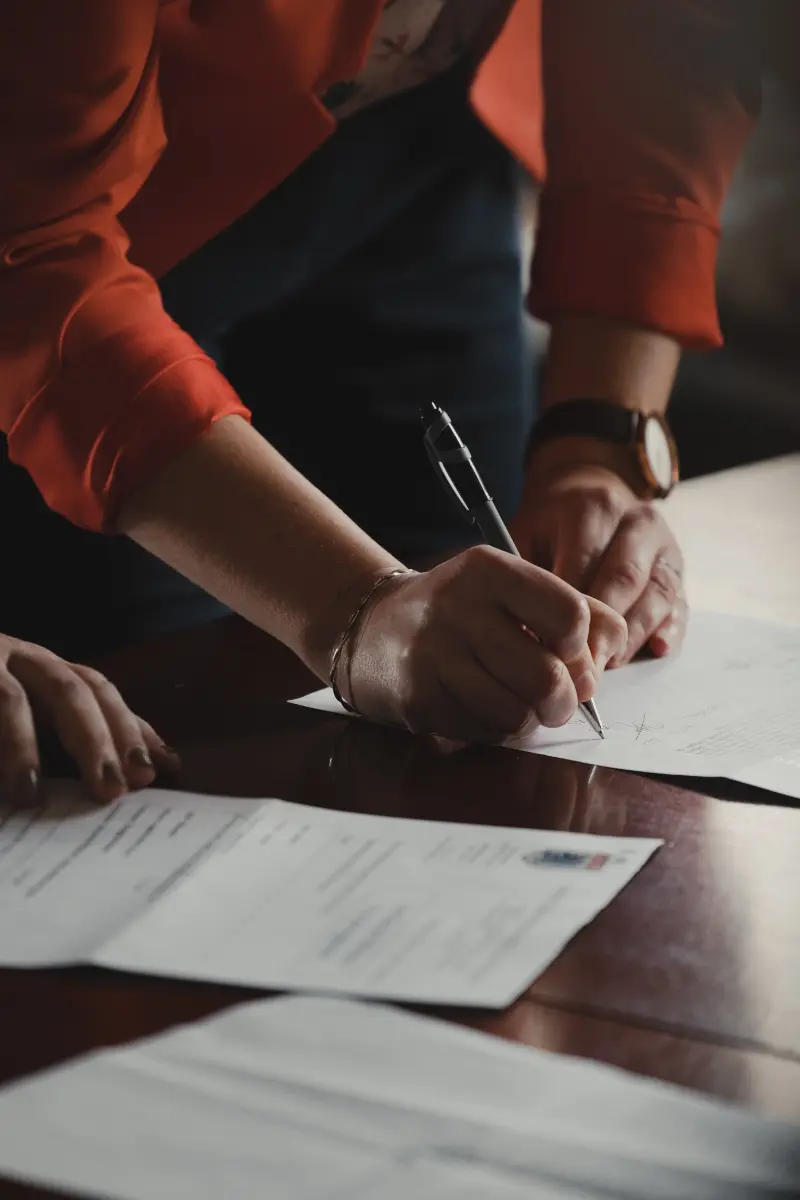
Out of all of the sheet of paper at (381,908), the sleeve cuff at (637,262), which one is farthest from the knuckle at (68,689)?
the sleeve cuff at (637,262)

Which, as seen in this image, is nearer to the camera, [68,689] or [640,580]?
[68,689]

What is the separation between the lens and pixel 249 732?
2.71 ft

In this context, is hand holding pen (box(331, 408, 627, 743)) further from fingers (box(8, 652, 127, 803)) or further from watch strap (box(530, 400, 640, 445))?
watch strap (box(530, 400, 640, 445))

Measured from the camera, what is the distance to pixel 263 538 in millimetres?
858

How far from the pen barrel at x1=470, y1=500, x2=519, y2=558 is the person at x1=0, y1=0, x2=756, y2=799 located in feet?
0.23

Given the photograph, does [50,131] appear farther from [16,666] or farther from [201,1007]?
[201,1007]

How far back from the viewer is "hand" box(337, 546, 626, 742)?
775 mm

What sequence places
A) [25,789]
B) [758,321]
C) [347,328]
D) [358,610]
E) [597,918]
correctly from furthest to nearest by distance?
1. [758,321]
2. [347,328]
3. [358,610]
4. [25,789]
5. [597,918]

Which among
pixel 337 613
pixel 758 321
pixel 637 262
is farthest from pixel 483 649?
pixel 758 321

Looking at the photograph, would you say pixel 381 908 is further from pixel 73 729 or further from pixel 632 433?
pixel 632 433

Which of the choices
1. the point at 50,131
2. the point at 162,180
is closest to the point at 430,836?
the point at 50,131

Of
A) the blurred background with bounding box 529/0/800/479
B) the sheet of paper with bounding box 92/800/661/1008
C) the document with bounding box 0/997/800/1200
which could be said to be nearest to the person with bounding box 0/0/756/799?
the sheet of paper with bounding box 92/800/661/1008

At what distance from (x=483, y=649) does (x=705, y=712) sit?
0.15 m

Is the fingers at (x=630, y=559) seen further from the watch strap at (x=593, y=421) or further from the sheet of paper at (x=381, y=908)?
the sheet of paper at (x=381, y=908)
